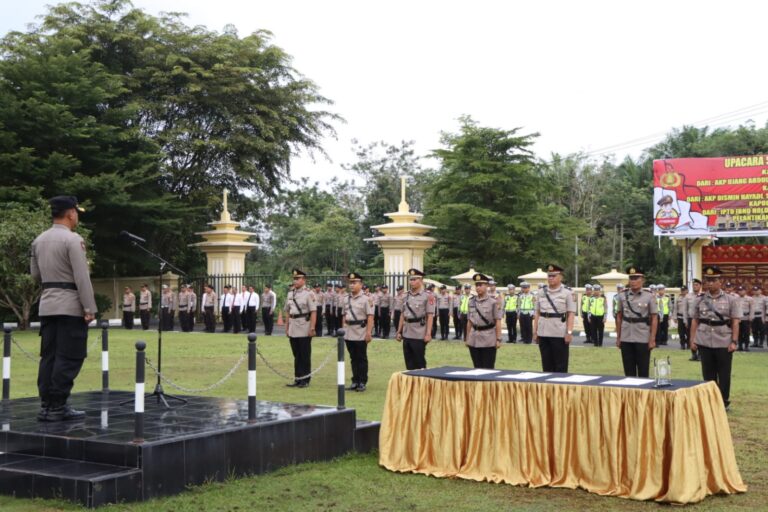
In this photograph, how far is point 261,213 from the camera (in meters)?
40.7

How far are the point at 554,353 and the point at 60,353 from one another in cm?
592

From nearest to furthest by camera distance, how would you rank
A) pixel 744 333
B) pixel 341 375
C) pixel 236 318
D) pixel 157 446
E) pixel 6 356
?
pixel 157 446 → pixel 6 356 → pixel 341 375 → pixel 744 333 → pixel 236 318

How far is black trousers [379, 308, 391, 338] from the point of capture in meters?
24.5

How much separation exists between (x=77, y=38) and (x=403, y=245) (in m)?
15.6

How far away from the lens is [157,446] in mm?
6488

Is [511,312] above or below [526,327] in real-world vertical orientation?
above

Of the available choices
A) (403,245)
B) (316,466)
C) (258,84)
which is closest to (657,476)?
(316,466)

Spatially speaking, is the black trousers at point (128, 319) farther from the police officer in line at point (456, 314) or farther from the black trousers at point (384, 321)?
the police officer in line at point (456, 314)

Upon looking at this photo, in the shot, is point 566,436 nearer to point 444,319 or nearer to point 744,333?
point 744,333

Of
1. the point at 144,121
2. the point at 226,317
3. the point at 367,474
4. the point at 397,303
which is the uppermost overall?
the point at 144,121

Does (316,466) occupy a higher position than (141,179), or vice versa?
(141,179)

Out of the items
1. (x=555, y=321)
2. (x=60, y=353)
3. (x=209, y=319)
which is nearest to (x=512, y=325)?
(x=209, y=319)

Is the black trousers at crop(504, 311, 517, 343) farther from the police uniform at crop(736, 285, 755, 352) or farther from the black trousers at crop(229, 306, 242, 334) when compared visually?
the black trousers at crop(229, 306, 242, 334)

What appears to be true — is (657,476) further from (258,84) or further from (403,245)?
(258,84)
